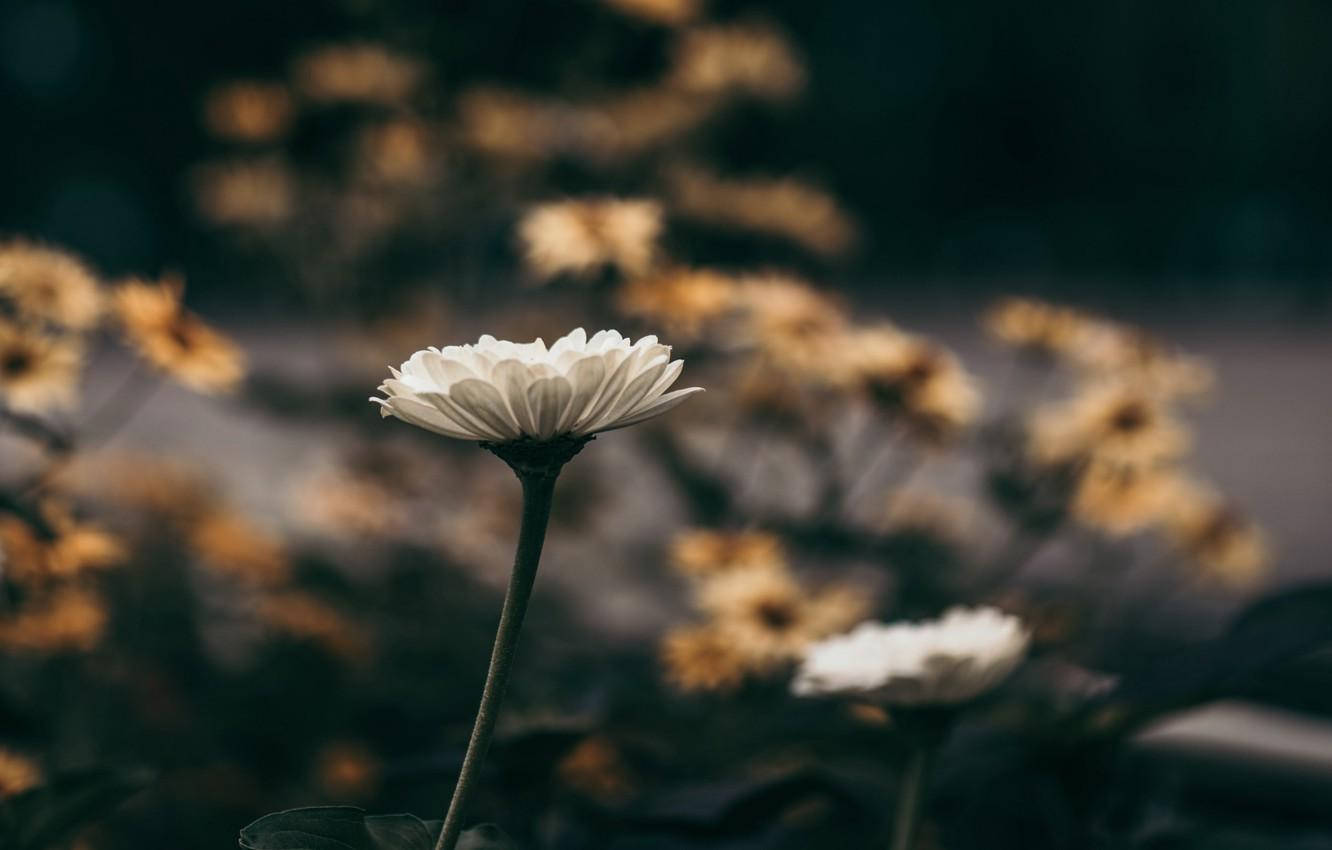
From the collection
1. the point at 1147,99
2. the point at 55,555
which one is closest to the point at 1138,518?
the point at 55,555

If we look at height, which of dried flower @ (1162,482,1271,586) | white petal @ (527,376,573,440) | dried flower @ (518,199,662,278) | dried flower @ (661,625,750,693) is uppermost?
dried flower @ (518,199,662,278)

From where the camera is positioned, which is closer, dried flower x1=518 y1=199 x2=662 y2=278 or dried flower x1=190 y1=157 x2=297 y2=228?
dried flower x1=518 y1=199 x2=662 y2=278

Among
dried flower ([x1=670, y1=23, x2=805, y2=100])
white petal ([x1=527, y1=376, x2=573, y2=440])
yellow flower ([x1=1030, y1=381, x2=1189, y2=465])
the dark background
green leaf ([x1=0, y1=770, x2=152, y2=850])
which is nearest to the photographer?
white petal ([x1=527, y1=376, x2=573, y2=440])

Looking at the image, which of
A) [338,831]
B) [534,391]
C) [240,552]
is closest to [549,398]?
[534,391]

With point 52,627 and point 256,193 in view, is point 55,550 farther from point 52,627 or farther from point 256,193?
point 256,193

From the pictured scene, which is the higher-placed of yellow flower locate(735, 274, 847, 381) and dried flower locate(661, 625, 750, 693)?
yellow flower locate(735, 274, 847, 381)

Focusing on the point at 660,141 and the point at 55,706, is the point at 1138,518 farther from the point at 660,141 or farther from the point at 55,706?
the point at 55,706

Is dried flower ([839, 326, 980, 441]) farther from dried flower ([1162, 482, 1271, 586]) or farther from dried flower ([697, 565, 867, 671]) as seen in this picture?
dried flower ([1162, 482, 1271, 586])

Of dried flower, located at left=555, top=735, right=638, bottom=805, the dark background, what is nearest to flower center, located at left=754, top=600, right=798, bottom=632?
dried flower, located at left=555, top=735, right=638, bottom=805
